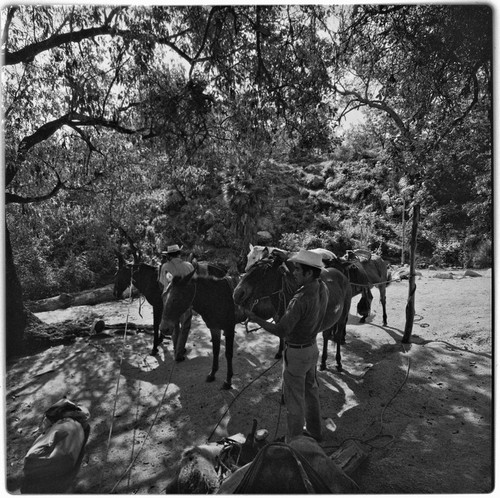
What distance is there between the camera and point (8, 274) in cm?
686

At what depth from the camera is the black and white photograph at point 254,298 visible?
11.7 ft

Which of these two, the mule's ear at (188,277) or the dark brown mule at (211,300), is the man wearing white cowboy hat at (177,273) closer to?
the dark brown mule at (211,300)

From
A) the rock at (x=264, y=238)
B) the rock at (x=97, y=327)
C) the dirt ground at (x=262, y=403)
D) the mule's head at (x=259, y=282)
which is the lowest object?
the dirt ground at (x=262, y=403)

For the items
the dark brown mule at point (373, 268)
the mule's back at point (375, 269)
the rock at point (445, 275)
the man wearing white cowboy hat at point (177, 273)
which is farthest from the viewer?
the rock at point (445, 275)

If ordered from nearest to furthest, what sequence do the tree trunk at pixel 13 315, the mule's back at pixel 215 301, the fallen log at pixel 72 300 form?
the mule's back at pixel 215 301, the tree trunk at pixel 13 315, the fallen log at pixel 72 300

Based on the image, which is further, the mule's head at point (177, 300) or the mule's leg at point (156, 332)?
the mule's leg at point (156, 332)

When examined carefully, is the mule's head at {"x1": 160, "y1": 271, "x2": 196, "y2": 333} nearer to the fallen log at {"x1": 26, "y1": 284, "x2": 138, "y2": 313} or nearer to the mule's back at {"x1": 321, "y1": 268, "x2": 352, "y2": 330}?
the mule's back at {"x1": 321, "y1": 268, "x2": 352, "y2": 330}

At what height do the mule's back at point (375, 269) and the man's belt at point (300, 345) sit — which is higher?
the mule's back at point (375, 269)

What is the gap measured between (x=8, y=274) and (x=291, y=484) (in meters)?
6.73

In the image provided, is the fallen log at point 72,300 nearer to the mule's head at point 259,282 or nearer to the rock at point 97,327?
the rock at point 97,327

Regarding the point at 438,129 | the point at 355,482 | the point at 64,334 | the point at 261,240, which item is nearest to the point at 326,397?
the point at 355,482

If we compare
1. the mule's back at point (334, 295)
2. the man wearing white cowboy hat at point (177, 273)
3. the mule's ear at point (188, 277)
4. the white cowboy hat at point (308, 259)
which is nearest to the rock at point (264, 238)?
the man wearing white cowboy hat at point (177, 273)

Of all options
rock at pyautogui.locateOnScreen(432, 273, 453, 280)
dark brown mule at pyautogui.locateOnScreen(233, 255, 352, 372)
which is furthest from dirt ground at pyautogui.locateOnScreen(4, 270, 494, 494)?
rock at pyautogui.locateOnScreen(432, 273, 453, 280)

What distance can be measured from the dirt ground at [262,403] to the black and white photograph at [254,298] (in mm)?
29
